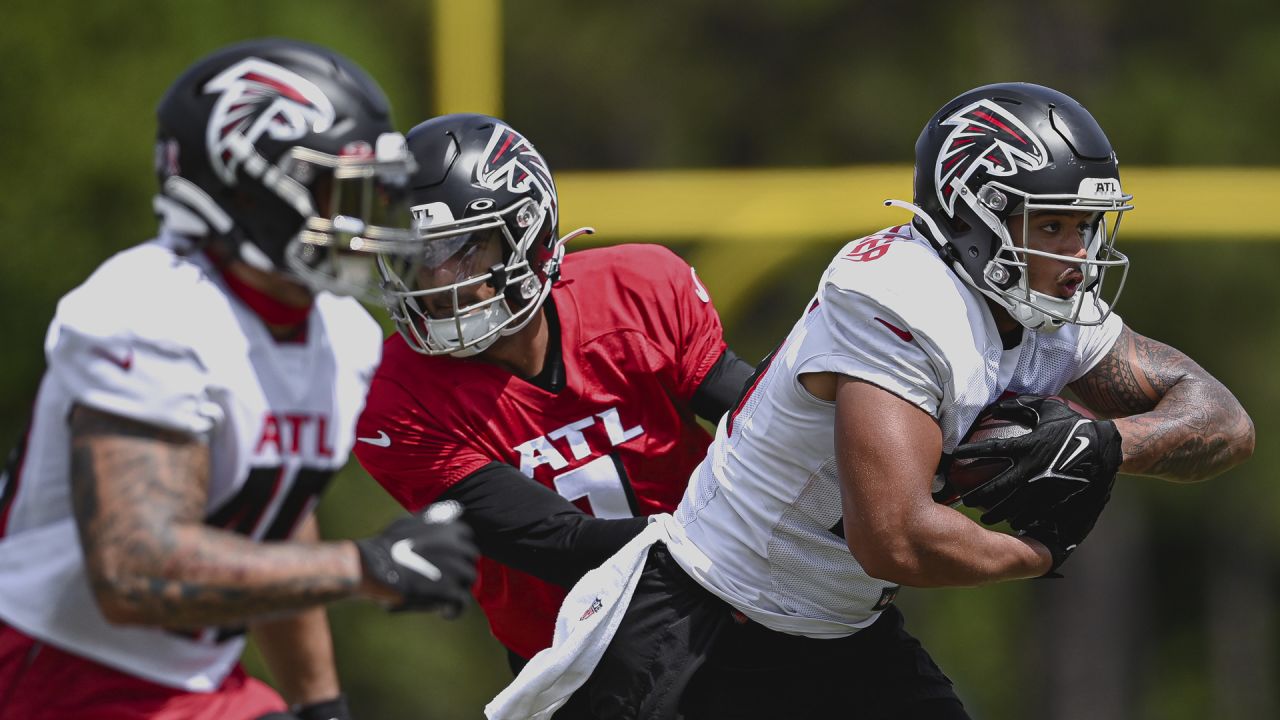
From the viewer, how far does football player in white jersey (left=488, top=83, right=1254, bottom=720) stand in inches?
117

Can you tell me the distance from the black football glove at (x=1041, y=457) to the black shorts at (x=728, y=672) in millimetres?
401

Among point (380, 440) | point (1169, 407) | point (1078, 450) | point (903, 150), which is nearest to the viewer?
point (1078, 450)

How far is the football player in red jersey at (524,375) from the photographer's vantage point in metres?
3.57

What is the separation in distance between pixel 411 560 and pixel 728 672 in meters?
0.97

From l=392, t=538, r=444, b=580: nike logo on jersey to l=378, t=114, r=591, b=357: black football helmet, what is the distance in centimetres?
103

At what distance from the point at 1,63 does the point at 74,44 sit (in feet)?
1.45

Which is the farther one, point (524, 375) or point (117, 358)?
point (524, 375)

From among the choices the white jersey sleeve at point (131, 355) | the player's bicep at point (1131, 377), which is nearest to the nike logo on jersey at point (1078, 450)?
the player's bicep at point (1131, 377)

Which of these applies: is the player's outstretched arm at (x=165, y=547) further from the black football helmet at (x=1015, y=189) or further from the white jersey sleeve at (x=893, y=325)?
the black football helmet at (x=1015, y=189)

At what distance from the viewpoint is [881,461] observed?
114 inches

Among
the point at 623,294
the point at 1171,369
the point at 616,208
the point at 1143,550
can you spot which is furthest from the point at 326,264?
the point at 1143,550

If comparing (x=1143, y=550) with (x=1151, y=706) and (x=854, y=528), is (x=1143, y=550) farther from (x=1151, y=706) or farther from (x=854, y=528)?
(x=854, y=528)

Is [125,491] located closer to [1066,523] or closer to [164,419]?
[164,419]

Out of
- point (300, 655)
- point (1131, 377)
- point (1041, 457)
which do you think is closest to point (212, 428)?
point (300, 655)
